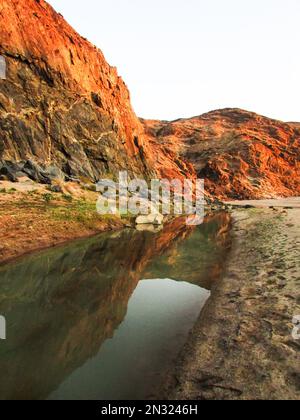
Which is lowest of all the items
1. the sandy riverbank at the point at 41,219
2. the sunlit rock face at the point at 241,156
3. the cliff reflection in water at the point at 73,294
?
the cliff reflection in water at the point at 73,294

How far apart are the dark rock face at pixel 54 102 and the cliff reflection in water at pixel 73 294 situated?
63.4 feet

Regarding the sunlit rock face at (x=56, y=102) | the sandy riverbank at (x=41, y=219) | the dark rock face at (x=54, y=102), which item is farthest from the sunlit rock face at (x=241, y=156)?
the sandy riverbank at (x=41, y=219)

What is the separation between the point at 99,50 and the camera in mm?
64938

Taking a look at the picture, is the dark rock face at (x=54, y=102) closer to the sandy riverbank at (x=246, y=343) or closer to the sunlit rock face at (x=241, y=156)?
the sandy riverbank at (x=246, y=343)

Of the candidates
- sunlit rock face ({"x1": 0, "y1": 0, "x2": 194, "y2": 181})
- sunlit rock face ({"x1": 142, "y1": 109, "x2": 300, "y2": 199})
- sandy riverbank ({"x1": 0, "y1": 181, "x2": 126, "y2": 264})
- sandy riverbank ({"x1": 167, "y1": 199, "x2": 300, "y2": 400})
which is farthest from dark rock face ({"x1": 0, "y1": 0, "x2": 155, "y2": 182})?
sunlit rock face ({"x1": 142, "y1": 109, "x2": 300, "y2": 199})

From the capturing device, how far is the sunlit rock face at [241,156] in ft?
328

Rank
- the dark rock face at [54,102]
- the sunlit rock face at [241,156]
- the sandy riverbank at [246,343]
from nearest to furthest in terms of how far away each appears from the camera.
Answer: the sandy riverbank at [246,343] → the dark rock face at [54,102] → the sunlit rock face at [241,156]

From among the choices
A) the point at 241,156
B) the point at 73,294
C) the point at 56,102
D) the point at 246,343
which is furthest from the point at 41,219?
the point at 241,156

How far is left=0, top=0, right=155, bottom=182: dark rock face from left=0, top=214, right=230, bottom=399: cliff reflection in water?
19.3 meters

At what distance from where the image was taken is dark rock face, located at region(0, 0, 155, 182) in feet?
141

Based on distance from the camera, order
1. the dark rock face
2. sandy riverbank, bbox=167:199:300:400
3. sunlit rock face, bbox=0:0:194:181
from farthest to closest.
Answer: sunlit rock face, bbox=0:0:194:181 < the dark rock face < sandy riverbank, bbox=167:199:300:400

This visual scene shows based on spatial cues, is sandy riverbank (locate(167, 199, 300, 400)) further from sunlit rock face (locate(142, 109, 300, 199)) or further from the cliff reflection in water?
sunlit rock face (locate(142, 109, 300, 199))

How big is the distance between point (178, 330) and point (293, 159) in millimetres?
125444
